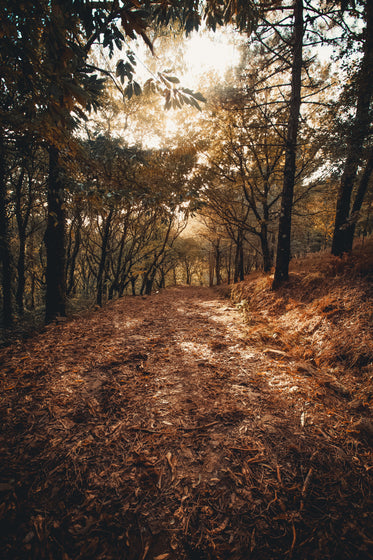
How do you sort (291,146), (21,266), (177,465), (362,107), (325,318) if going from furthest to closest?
(21,266) → (291,146) → (362,107) → (325,318) → (177,465)

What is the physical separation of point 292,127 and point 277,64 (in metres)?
3.45

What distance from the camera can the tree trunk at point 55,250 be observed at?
5133 mm

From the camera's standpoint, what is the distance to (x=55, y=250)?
5430mm

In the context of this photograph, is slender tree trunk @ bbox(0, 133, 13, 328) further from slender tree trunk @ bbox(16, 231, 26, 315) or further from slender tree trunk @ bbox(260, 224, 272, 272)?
slender tree trunk @ bbox(260, 224, 272, 272)

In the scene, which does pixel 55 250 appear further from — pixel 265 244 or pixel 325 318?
pixel 265 244

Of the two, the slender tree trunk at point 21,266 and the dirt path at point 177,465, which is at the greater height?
the slender tree trunk at point 21,266

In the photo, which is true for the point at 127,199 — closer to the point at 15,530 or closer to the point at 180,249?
the point at 15,530

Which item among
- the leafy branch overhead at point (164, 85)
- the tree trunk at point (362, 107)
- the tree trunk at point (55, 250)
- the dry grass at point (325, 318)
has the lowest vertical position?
the dry grass at point (325, 318)

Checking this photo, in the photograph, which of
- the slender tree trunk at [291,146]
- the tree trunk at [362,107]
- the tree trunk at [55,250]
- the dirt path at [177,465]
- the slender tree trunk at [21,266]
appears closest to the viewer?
the dirt path at [177,465]

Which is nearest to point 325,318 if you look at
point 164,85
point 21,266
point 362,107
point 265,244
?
point 164,85

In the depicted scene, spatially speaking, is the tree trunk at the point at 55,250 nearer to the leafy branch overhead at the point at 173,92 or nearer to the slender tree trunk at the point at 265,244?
the leafy branch overhead at the point at 173,92

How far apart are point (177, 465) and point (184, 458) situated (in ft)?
0.24

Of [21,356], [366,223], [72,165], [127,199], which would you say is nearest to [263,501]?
[21,356]

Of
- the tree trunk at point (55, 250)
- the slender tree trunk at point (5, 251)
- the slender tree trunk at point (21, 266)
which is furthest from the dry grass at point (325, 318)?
the slender tree trunk at point (21, 266)
